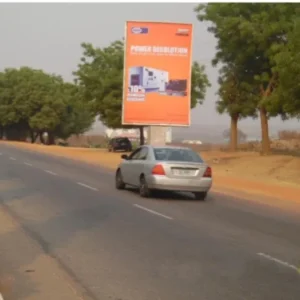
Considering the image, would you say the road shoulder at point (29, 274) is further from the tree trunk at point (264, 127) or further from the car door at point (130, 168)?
the tree trunk at point (264, 127)

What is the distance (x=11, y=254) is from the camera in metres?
10.1

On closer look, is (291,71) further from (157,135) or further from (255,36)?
(157,135)

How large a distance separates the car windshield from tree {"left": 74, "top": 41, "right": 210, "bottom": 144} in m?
33.2

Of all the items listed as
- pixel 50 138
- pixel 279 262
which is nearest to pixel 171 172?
pixel 279 262

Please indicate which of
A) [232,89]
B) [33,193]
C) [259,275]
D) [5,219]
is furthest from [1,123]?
[259,275]

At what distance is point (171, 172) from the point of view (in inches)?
746

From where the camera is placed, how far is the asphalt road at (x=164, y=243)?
27.0ft

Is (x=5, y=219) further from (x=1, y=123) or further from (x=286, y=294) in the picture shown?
(x=1, y=123)

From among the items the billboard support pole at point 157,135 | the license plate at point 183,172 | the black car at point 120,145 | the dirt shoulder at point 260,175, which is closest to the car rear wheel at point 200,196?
the license plate at point 183,172

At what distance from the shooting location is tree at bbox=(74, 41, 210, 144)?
5353 cm

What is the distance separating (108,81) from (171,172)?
35.0m

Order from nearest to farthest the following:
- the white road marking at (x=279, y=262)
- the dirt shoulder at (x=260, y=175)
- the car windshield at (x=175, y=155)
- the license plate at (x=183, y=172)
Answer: the white road marking at (x=279, y=262) < the license plate at (x=183, y=172) < the car windshield at (x=175, y=155) < the dirt shoulder at (x=260, y=175)

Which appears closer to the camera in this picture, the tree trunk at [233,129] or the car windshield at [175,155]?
the car windshield at [175,155]

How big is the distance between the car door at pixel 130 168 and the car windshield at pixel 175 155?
1.06m
